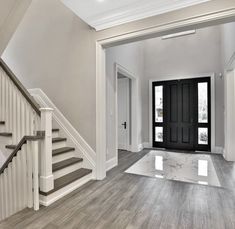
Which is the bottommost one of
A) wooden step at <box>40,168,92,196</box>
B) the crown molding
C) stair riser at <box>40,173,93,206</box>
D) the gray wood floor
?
the gray wood floor

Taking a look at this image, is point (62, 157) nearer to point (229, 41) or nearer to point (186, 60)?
point (229, 41)

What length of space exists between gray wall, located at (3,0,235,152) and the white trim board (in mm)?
97

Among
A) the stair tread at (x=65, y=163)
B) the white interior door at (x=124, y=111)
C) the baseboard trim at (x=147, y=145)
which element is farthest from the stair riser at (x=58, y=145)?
the baseboard trim at (x=147, y=145)

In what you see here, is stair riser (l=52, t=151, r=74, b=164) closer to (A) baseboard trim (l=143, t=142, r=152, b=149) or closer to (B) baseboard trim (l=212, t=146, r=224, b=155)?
(A) baseboard trim (l=143, t=142, r=152, b=149)

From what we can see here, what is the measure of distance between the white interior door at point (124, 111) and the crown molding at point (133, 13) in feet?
8.57

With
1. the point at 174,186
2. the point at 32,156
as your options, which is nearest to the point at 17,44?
the point at 32,156

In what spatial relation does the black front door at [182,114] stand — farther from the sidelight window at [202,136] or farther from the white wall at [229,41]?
the white wall at [229,41]

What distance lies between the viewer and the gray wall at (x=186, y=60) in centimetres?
496

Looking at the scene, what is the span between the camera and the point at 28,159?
212 cm

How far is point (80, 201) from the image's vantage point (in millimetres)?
2260

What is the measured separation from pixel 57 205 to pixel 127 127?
11.5ft

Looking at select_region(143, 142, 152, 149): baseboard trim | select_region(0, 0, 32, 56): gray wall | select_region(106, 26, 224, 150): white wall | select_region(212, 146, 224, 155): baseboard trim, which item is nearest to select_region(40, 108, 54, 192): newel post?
select_region(0, 0, 32, 56): gray wall

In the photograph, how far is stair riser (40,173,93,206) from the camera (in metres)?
2.17

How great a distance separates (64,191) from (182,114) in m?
4.29
